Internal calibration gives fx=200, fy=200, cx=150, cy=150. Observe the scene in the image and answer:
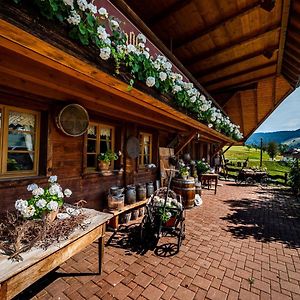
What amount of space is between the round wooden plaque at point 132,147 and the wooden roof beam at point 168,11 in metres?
3.26

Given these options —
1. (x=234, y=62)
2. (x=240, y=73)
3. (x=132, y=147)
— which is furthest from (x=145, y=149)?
(x=240, y=73)

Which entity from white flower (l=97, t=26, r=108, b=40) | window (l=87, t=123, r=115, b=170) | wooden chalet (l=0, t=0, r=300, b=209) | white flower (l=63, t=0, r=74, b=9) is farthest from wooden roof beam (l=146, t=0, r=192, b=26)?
white flower (l=63, t=0, r=74, b=9)

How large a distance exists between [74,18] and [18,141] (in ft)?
7.39

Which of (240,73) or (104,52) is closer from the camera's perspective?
(104,52)

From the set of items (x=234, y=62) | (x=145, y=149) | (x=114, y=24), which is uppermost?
(x=234, y=62)

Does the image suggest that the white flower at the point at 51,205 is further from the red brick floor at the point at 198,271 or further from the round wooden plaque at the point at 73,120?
the round wooden plaque at the point at 73,120

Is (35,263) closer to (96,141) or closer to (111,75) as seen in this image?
(111,75)

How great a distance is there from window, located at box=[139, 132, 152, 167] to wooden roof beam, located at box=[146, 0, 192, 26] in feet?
10.3

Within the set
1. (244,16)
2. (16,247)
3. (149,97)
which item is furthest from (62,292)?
(244,16)

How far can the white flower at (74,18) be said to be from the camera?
5.84 ft

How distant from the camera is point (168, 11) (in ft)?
16.8

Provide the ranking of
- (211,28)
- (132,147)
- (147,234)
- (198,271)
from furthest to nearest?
(211,28), (132,147), (147,234), (198,271)

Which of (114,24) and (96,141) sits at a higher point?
(114,24)

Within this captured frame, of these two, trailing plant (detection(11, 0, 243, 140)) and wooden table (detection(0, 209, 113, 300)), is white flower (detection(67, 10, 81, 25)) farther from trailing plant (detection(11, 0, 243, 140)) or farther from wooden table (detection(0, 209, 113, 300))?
wooden table (detection(0, 209, 113, 300))
